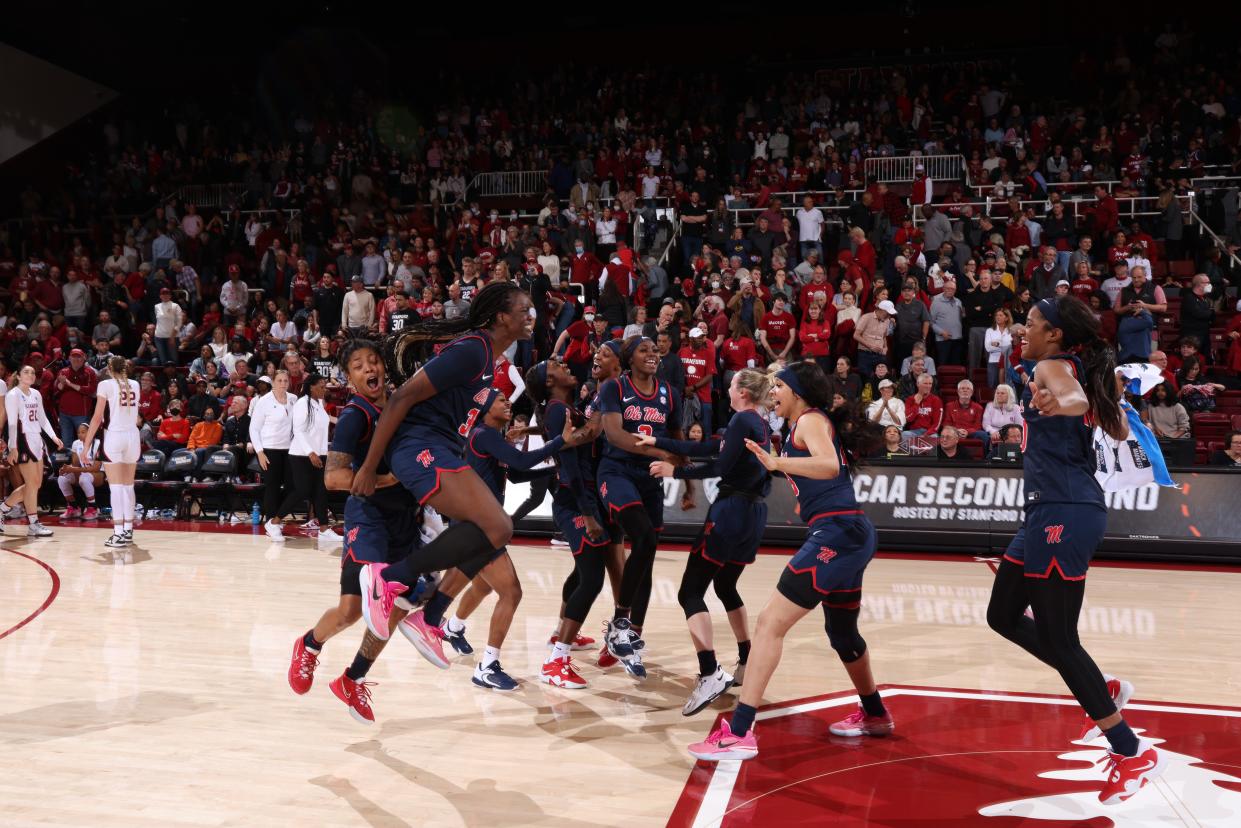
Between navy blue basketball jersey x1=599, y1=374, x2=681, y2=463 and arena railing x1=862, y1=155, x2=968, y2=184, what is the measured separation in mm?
13981

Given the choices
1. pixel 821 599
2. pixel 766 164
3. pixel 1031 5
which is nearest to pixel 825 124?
pixel 766 164

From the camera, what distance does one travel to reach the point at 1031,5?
930 inches

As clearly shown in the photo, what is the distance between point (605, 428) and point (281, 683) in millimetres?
2433

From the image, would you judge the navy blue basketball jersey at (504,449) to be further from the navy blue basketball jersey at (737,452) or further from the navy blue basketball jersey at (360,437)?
the navy blue basketball jersey at (360,437)

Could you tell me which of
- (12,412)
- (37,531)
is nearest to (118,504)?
(37,531)

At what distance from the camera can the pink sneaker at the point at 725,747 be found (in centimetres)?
488

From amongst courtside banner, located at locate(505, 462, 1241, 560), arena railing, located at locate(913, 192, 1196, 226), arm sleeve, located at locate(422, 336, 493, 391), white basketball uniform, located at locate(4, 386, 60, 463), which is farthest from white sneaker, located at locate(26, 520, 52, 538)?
arena railing, located at locate(913, 192, 1196, 226)

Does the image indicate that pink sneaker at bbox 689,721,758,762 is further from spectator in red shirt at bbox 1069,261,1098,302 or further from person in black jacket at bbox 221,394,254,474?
spectator in red shirt at bbox 1069,261,1098,302

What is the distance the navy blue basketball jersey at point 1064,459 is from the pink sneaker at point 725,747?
5.36ft

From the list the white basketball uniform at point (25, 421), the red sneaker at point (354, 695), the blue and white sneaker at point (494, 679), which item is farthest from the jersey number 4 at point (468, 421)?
the white basketball uniform at point (25, 421)

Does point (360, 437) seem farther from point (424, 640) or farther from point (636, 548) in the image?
point (636, 548)

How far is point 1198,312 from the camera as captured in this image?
13789mm

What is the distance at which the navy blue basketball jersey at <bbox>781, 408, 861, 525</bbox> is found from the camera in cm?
507

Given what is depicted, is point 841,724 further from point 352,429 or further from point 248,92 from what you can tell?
point 248,92
